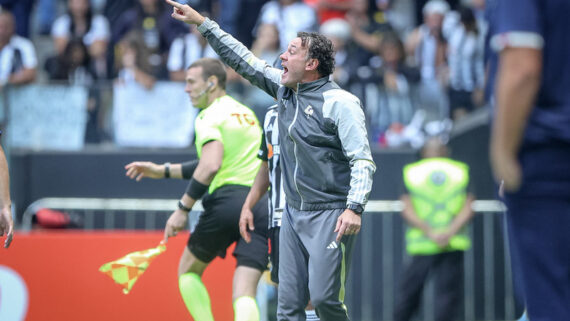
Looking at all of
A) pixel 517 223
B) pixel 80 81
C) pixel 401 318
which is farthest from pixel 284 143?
pixel 80 81

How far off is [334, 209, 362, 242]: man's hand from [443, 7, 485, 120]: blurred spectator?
6.93 metres

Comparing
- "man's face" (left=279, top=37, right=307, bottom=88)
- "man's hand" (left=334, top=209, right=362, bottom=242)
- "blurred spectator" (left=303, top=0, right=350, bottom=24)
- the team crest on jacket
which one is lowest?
"man's hand" (left=334, top=209, right=362, bottom=242)

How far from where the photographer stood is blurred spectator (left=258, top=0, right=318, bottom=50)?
45.5 feet

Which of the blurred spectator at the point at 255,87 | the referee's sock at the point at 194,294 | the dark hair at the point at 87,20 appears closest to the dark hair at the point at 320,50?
the referee's sock at the point at 194,294

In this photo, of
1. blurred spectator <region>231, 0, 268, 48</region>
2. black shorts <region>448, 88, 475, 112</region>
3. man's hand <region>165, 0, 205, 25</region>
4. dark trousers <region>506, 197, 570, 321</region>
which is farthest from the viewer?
blurred spectator <region>231, 0, 268, 48</region>

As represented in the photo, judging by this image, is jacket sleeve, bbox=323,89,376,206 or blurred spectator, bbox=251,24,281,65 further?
→ blurred spectator, bbox=251,24,281,65

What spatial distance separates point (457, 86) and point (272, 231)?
6.90 metres

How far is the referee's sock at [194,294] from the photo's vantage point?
7426mm

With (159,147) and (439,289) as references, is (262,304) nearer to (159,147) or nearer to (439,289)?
(439,289)

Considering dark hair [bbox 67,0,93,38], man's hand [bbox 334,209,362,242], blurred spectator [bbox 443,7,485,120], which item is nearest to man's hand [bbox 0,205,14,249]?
man's hand [bbox 334,209,362,242]

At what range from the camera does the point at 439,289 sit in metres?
10.2

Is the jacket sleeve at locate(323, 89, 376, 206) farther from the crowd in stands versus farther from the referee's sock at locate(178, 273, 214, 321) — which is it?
the crowd in stands

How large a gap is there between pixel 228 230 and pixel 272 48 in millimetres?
5779

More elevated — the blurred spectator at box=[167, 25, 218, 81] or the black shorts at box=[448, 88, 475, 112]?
the blurred spectator at box=[167, 25, 218, 81]
